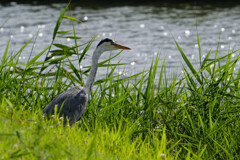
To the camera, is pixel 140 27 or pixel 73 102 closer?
pixel 73 102

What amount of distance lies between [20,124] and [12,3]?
29029mm

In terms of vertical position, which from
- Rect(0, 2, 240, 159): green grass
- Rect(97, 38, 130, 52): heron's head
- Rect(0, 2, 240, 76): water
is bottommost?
Rect(0, 2, 240, 76): water

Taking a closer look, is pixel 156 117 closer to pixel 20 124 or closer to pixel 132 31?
pixel 20 124

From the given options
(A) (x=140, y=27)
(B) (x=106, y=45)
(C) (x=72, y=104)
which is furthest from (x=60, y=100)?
(A) (x=140, y=27)

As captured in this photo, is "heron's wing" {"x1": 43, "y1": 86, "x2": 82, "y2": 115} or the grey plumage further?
the grey plumage

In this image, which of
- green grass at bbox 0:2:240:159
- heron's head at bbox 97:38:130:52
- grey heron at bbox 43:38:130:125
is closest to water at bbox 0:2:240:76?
heron's head at bbox 97:38:130:52

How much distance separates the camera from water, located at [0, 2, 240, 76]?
18578 mm

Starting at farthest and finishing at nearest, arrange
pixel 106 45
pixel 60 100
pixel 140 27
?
pixel 140 27, pixel 106 45, pixel 60 100

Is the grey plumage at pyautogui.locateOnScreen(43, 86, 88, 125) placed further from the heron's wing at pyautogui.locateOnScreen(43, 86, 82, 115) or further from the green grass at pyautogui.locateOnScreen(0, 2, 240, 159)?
the green grass at pyautogui.locateOnScreen(0, 2, 240, 159)

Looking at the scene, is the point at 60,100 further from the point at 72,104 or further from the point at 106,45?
the point at 106,45

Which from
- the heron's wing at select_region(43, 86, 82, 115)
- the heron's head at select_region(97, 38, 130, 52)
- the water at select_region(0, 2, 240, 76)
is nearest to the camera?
the heron's wing at select_region(43, 86, 82, 115)

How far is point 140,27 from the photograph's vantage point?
24312 mm

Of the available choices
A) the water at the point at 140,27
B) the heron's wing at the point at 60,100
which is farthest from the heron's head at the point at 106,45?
the water at the point at 140,27

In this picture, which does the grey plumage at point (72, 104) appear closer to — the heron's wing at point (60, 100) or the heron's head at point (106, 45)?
the heron's wing at point (60, 100)
